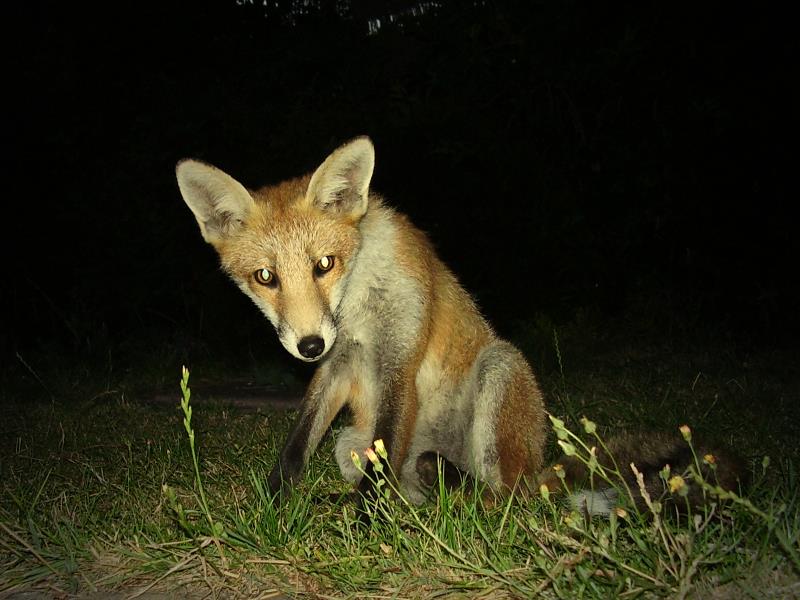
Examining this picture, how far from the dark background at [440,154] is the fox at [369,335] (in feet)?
10.1

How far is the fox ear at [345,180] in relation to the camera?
2.94 metres

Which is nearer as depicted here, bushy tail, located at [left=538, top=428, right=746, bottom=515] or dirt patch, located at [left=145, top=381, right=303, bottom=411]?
bushy tail, located at [left=538, top=428, right=746, bottom=515]

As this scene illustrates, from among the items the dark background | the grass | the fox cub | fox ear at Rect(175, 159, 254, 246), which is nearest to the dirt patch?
the dark background

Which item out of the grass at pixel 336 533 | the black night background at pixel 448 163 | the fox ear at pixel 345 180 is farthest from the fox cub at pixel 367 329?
the black night background at pixel 448 163

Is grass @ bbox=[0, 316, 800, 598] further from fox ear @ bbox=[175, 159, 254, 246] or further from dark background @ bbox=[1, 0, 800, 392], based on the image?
dark background @ bbox=[1, 0, 800, 392]

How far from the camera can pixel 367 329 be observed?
3.04 m

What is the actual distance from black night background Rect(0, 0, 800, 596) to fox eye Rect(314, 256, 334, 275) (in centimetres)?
302

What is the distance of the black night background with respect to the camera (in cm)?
627

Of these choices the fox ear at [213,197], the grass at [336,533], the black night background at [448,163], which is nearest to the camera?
the grass at [336,533]

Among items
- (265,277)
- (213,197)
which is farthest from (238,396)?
(265,277)

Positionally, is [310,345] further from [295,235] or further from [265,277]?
[295,235]

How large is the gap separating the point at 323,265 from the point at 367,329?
39 centimetres

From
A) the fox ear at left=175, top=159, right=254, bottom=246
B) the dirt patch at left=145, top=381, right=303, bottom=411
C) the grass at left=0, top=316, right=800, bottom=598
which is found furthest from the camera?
the dirt patch at left=145, top=381, right=303, bottom=411

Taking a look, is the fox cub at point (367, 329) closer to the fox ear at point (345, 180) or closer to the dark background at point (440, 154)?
the fox ear at point (345, 180)
